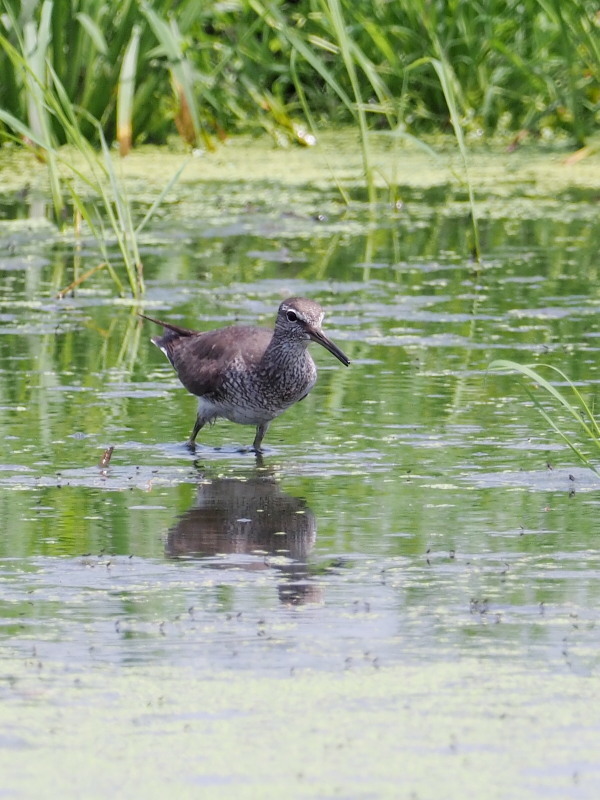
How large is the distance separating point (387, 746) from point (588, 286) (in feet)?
20.4

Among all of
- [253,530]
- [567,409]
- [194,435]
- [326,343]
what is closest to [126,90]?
[194,435]

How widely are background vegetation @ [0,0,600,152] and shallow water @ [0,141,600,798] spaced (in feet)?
9.87

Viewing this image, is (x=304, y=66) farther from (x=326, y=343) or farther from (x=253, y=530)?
(x=253, y=530)

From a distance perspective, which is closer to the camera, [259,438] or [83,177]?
[259,438]

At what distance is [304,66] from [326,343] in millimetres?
7868

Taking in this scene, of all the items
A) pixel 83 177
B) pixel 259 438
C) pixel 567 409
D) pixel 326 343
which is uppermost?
pixel 83 177

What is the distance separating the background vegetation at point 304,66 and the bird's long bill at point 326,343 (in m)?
5.43

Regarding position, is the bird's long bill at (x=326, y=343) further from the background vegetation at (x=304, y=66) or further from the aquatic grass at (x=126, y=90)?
the aquatic grass at (x=126, y=90)

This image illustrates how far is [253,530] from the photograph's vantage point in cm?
527

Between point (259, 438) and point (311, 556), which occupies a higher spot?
point (311, 556)

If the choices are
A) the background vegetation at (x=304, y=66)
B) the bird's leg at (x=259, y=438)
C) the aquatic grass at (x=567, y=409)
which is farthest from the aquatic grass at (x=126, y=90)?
the bird's leg at (x=259, y=438)

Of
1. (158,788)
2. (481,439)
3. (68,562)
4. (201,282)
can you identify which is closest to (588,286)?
(201,282)

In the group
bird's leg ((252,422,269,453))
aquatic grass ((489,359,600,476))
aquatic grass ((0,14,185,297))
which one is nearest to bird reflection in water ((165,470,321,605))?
bird's leg ((252,422,269,453))

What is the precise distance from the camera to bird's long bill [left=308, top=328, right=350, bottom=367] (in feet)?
20.2
